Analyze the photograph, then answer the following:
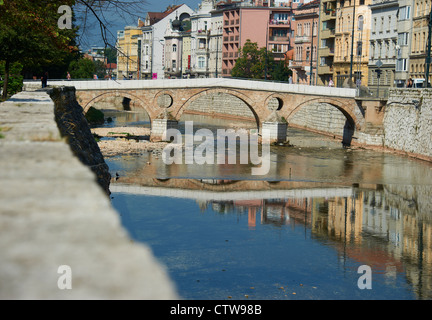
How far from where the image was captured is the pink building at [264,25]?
94875 mm

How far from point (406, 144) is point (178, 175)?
17212mm

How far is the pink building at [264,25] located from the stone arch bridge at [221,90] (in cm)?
3883

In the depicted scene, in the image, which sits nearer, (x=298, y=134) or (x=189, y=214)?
(x=189, y=214)

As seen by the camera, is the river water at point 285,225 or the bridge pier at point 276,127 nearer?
the river water at point 285,225

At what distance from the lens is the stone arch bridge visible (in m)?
53.8

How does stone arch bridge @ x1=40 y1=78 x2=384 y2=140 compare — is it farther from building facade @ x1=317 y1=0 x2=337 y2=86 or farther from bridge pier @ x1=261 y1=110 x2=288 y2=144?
building facade @ x1=317 y1=0 x2=337 y2=86

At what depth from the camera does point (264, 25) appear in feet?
317

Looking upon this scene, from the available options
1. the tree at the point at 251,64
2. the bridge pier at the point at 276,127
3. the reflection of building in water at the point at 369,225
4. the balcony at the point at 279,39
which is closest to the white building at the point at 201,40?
the balcony at the point at 279,39

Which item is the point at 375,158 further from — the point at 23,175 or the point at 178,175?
the point at 23,175

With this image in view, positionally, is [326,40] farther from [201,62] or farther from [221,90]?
[201,62]

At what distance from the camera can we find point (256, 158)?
4378 centimetres

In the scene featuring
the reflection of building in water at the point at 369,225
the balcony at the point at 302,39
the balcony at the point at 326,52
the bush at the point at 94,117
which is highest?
the balcony at the point at 302,39

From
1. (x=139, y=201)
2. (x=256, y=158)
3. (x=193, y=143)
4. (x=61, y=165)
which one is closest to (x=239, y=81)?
(x=193, y=143)

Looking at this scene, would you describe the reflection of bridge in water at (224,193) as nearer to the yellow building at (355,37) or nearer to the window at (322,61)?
the yellow building at (355,37)
